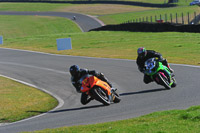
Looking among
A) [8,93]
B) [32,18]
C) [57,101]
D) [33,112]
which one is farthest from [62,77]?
[32,18]

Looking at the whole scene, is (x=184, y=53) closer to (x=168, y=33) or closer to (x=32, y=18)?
(x=168, y=33)

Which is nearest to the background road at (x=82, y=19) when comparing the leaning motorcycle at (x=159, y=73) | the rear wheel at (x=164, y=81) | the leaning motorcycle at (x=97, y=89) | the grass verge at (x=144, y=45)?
the grass verge at (x=144, y=45)

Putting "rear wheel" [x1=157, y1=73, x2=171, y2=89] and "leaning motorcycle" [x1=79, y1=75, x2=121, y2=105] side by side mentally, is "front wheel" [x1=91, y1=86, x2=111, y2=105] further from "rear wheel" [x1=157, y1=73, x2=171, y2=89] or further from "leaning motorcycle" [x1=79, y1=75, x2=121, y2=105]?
"rear wheel" [x1=157, y1=73, x2=171, y2=89]

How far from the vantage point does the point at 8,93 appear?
54.8ft

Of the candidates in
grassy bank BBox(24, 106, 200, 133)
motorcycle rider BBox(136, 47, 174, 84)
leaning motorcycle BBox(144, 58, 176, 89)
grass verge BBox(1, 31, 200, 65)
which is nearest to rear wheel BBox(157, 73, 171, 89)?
leaning motorcycle BBox(144, 58, 176, 89)

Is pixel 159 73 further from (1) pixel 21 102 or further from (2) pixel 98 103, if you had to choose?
(1) pixel 21 102

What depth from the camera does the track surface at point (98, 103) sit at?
11.1 m

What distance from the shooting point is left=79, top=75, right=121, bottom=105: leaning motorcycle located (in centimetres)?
1246

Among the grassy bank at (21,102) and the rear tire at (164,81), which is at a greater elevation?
the rear tire at (164,81)

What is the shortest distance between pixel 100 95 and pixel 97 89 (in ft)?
0.65

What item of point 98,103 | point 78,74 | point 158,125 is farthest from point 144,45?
point 158,125

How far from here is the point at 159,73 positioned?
14.0 meters

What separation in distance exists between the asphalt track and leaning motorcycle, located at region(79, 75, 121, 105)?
Answer: 0.30 metres

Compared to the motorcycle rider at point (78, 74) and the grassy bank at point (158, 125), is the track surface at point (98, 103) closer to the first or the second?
the motorcycle rider at point (78, 74)
